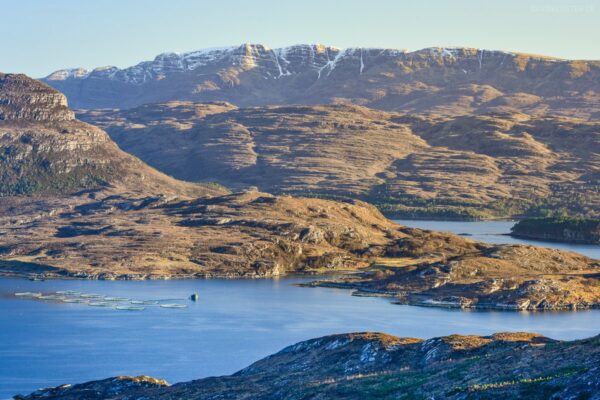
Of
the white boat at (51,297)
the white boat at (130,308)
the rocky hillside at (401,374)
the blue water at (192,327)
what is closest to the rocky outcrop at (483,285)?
the blue water at (192,327)

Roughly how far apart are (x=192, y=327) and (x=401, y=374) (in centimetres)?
8188

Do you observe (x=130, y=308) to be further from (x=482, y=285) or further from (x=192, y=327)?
(x=482, y=285)

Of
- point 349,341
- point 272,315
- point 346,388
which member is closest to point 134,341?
point 272,315

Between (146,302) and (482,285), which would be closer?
(146,302)

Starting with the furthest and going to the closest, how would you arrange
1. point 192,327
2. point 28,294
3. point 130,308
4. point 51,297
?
point 28,294 → point 51,297 → point 130,308 → point 192,327

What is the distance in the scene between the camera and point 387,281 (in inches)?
7495

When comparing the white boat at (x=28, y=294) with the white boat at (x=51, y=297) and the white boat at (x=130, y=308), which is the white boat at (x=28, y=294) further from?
the white boat at (x=130, y=308)

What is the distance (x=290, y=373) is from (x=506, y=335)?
14414 mm

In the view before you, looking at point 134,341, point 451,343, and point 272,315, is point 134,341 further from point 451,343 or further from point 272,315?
point 451,343

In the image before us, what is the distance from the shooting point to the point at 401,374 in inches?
2689

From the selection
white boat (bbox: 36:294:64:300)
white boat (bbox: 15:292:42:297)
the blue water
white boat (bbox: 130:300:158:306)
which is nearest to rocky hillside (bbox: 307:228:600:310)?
the blue water

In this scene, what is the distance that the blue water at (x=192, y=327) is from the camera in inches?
4592

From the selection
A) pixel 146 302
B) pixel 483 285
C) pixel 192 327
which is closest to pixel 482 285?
pixel 483 285

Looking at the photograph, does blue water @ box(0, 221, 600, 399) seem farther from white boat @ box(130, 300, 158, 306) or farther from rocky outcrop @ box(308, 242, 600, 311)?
rocky outcrop @ box(308, 242, 600, 311)
